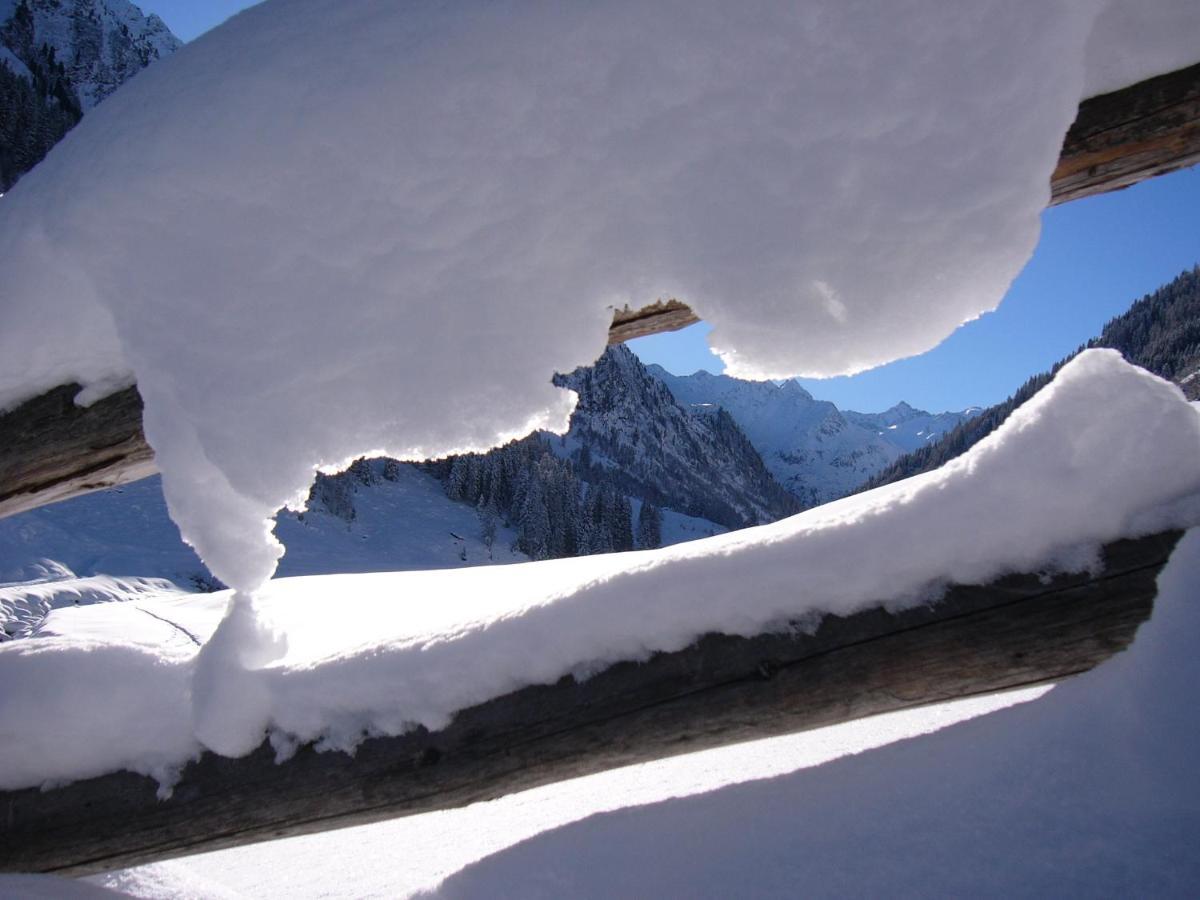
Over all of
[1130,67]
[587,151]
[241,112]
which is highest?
[241,112]

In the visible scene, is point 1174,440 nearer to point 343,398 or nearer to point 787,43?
point 787,43

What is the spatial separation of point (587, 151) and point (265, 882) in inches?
86.5

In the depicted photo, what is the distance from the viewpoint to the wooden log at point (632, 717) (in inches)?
45.2

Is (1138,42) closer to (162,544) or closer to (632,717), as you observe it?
(632,717)

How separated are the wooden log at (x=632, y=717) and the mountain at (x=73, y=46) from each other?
1794 inches

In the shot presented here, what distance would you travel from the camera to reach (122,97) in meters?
1.46

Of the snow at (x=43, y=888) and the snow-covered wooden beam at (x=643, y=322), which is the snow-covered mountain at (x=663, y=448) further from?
the snow-covered wooden beam at (x=643, y=322)

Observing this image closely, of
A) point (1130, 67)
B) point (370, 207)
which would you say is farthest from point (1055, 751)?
point (370, 207)

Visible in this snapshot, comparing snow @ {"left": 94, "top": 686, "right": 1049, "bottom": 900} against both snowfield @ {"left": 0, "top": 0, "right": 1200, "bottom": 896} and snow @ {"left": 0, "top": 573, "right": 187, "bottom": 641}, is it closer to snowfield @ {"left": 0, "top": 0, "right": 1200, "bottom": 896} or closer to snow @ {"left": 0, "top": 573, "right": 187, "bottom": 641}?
snowfield @ {"left": 0, "top": 0, "right": 1200, "bottom": 896}

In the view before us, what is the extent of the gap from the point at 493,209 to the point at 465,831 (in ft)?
5.80

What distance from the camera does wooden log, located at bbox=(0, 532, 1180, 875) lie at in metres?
1.15

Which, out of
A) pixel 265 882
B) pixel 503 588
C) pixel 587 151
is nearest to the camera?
pixel 587 151

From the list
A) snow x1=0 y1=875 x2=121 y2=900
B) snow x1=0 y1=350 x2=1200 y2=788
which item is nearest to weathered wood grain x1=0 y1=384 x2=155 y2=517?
snow x1=0 y1=350 x2=1200 y2=788

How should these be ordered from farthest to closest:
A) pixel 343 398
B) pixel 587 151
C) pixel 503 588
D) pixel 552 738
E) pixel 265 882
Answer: pixel 503 588 < pixel 265 882 < pixel 552 738 < pixel 343 398 < pixel 587 151
